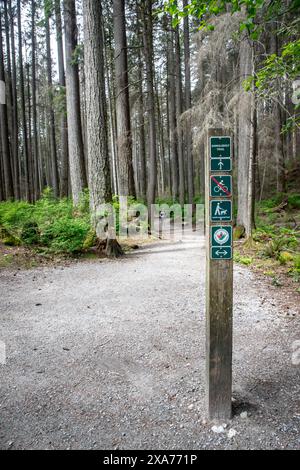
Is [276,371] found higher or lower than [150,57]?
lower

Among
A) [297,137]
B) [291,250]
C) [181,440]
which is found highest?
[297,137]

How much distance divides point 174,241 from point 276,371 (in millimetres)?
7825

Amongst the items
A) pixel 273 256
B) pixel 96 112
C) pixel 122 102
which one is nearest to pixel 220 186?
pixel 273 256

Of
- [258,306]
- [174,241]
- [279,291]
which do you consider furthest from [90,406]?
A: [174,241]

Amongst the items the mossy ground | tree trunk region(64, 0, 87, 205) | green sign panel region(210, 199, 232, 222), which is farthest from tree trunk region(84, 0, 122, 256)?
green sign panel region(210, 199, 232, 222)

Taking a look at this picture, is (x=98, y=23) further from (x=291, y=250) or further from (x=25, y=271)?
(x=291, y=250)

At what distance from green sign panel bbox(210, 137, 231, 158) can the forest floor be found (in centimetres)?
212

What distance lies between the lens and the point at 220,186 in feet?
7.69

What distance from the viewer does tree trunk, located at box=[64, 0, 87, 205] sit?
12141 millimetres

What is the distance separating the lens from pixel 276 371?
3160mm

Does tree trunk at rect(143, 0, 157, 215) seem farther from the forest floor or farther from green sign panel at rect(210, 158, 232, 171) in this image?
green sign panel at rect(210, 158, 232, 171)

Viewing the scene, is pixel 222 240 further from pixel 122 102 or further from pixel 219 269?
pixel 122 102

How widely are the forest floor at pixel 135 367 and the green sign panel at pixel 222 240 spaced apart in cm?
137

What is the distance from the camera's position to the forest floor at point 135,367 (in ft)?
7.80
